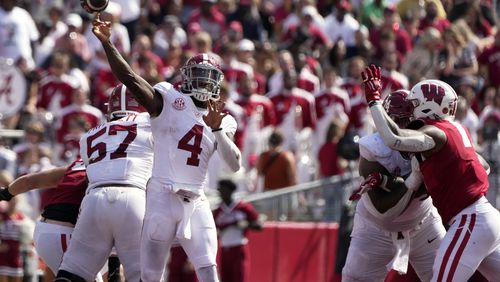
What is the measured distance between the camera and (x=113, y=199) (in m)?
9.54

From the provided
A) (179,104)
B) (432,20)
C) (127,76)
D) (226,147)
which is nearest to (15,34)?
(432,20)

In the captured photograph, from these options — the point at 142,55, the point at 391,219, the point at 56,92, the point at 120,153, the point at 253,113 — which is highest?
the point at 142,55

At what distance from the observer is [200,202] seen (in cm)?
958

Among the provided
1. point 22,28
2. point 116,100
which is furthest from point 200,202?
point 22,28

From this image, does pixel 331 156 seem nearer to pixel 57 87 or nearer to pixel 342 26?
pixel 57 87

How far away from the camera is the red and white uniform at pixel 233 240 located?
14172 mm

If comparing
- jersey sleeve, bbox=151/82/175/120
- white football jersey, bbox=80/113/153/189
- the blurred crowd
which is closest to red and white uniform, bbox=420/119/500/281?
jersey sleeve, bbox=151/82/175/120

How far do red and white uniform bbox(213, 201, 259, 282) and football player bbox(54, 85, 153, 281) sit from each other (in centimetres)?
439

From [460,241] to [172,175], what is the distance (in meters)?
1.96

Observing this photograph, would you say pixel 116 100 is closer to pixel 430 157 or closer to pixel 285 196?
pixel 430 157

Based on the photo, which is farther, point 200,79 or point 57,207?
point 57,207

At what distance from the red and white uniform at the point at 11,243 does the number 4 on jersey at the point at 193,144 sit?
371cm

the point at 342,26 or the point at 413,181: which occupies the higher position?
the point at 342,26

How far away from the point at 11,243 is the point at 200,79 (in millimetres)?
3931
